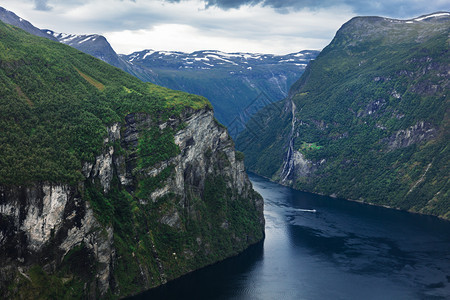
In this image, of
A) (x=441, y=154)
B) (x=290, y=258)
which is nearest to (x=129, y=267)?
(x=290, y=258)

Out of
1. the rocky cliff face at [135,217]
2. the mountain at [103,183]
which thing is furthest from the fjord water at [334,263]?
the mountain at [103,183]

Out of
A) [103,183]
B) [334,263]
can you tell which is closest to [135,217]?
[103,183]

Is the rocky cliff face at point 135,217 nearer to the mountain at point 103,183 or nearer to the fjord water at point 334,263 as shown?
the mountain at point 103,183

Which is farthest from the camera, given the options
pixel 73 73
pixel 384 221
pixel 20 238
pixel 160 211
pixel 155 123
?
pixel 384 221

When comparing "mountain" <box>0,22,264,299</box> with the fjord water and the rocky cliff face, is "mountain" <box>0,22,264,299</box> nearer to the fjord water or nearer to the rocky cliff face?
the rocky cliff face

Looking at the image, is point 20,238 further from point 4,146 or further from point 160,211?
point 160,211

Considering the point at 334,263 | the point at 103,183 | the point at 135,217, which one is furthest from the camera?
the point at 334,263

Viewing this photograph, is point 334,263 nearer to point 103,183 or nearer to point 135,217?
point 135,217
